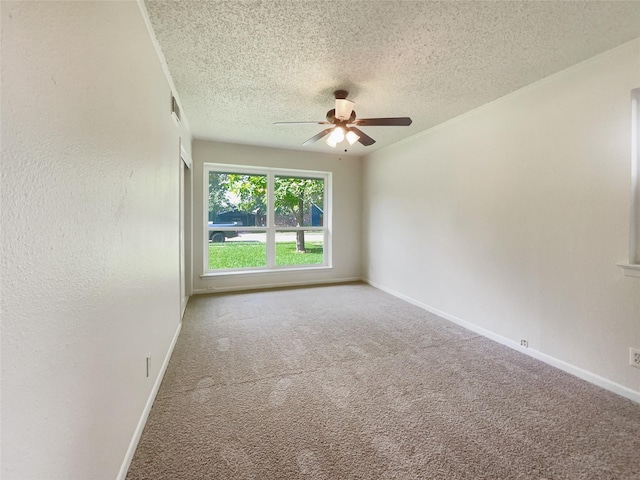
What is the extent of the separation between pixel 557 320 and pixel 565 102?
1755 millimetres

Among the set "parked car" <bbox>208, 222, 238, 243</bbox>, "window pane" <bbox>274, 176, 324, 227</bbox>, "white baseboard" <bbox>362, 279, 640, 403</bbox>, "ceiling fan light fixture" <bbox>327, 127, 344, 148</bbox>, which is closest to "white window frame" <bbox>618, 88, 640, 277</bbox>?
"white baseboard" <bbox>362, 279, 640, 403</bbox>

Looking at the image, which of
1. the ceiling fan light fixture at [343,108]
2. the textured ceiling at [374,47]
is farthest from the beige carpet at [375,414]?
the textured ceiling at [374,47]

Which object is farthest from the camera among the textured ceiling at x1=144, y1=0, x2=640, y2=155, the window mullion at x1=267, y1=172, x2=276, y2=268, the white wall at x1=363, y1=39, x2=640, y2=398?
the window mullion at x1=267, y1=172, x2=276, y2=268

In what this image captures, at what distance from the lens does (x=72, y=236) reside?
93 centimetres

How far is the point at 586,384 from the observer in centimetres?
210

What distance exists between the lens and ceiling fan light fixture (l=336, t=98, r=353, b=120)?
8.12 ft

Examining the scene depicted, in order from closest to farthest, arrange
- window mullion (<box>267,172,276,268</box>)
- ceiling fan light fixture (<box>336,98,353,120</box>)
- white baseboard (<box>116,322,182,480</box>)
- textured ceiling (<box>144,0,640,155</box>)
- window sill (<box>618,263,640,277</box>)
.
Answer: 1. white baseboard (<box>116,322,182,480</box>)
2. textured ceiling (<box>144,0,640,155</box>)
3. window sill (<box>618,263,640,277</box>)
4. ceiling fan light fixture (<box>336,98,353,120</box>)
5. window mullion (<box>267,172,276,268</box>)

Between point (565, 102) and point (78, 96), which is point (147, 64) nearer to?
point (78, 96)

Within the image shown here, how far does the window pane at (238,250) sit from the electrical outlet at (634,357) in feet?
14.4

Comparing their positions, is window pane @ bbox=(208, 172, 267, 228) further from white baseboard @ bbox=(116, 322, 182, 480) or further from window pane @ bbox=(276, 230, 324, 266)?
white baseboard @ bbox=(116, 322, 182, 480)

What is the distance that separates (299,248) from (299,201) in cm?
87

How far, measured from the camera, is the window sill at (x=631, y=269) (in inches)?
74.4

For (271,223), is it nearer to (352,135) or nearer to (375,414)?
(352,135)

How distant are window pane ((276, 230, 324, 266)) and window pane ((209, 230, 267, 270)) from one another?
29 cm
